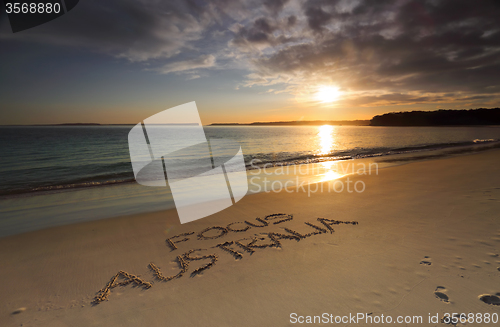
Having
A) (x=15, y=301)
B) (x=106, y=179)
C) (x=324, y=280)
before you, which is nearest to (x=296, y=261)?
(x=324, y=280)

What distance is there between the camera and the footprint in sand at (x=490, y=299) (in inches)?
82.3

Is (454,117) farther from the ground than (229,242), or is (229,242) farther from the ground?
(454,117)

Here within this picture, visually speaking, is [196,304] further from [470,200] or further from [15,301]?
[470,200]

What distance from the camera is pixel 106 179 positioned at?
1070 centimetres

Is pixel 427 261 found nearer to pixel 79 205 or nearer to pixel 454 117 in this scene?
pixel 79 205

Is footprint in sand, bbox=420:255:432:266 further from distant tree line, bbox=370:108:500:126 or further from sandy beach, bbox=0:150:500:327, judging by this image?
distant tree line, bbox=370:108:500:126

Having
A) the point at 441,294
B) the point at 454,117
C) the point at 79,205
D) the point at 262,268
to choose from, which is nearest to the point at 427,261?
the point at 441,294

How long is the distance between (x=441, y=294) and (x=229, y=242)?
2.63 meters

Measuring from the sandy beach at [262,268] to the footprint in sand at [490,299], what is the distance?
10 mm

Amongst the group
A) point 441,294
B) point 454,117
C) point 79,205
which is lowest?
point 79,205

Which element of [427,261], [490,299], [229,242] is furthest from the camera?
[229,242]

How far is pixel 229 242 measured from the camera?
360 cm

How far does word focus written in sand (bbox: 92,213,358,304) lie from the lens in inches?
107

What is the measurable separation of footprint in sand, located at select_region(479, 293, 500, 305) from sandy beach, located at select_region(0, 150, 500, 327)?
10 mm
